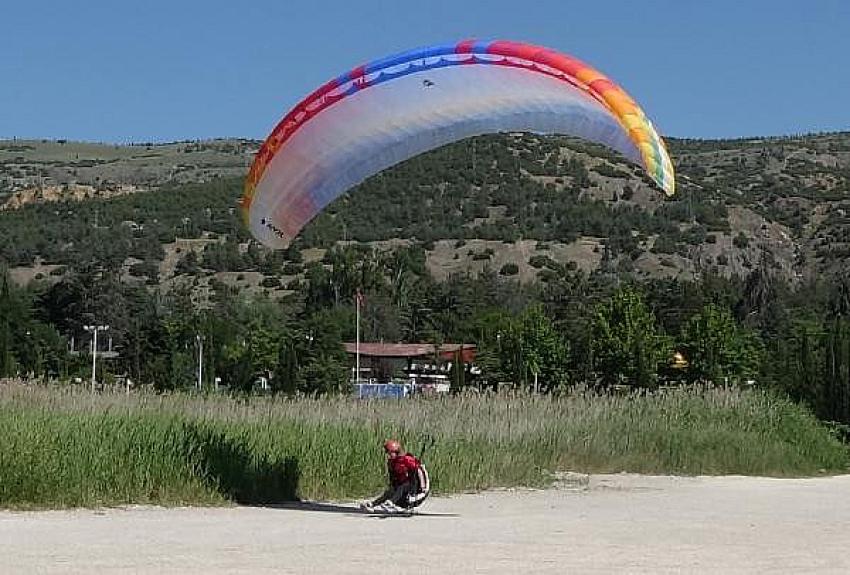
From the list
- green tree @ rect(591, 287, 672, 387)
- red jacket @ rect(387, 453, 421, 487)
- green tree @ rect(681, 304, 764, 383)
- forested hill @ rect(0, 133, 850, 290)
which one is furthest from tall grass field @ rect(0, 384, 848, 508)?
forested hill @ rect(0, 133, 850, 290)

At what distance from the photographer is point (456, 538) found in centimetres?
1133

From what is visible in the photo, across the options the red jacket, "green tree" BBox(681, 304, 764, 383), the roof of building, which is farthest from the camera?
the roof of building

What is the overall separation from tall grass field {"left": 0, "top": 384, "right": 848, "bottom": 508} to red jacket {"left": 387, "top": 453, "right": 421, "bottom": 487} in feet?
7.96

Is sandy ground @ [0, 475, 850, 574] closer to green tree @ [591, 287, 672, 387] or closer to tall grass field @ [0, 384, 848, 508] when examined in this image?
tall grass field @ [0, 384, 848, 508]

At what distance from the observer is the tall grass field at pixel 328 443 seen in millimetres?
14258

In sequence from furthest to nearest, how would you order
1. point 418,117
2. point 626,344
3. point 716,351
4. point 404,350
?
point 404,350
point 716,351
point 626,344
point 418,117

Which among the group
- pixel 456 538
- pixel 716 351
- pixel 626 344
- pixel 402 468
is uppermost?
pixel 626 344

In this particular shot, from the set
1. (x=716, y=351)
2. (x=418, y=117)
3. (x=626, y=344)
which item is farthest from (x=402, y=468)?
(x=716, y=351)

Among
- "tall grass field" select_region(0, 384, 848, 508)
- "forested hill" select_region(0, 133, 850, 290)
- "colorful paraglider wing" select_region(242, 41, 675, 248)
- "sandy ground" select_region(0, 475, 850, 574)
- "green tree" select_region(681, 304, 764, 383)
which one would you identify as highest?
"forested hill" select_region(0, 133, 850, 290)

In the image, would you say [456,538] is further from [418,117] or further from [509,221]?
[509,221]

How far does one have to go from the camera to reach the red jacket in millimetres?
13273

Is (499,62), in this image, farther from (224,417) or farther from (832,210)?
(832,210)

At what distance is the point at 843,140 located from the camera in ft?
396

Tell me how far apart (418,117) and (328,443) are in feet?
17.8
